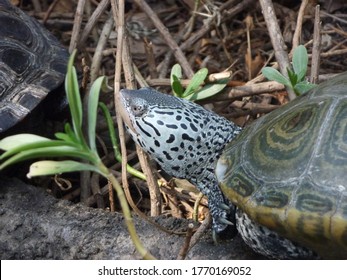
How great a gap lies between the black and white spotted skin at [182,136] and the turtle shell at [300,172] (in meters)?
0.16

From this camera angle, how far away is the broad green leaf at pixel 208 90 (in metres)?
2.75

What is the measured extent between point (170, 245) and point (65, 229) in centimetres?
41

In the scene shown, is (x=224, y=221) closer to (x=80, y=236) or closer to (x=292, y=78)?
(x=80, y=236)

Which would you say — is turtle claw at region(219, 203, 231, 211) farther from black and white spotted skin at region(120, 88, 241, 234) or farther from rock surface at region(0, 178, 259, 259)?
rock surface at region(0, 178, 259, 259)

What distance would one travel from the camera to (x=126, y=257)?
2230 millimetres

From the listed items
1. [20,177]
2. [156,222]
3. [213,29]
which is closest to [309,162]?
[156,222]

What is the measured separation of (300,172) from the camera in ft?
6.51

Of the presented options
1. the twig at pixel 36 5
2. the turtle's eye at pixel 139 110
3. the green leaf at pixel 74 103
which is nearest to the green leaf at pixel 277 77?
the turtle's eye at pixel 139 110

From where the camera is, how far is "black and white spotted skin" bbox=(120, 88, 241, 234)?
229cm

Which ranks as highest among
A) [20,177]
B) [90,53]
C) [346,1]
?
[346,1]

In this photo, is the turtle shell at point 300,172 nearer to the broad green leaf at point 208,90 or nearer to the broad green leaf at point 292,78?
the broad green leaf at point 292,78

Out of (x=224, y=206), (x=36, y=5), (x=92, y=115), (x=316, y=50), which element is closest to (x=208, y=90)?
(x=316, y=50)

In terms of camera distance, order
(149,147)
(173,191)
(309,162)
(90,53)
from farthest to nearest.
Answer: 1. (90,53)
2. (173,191)
3. (149,147)
4. (309,162)
